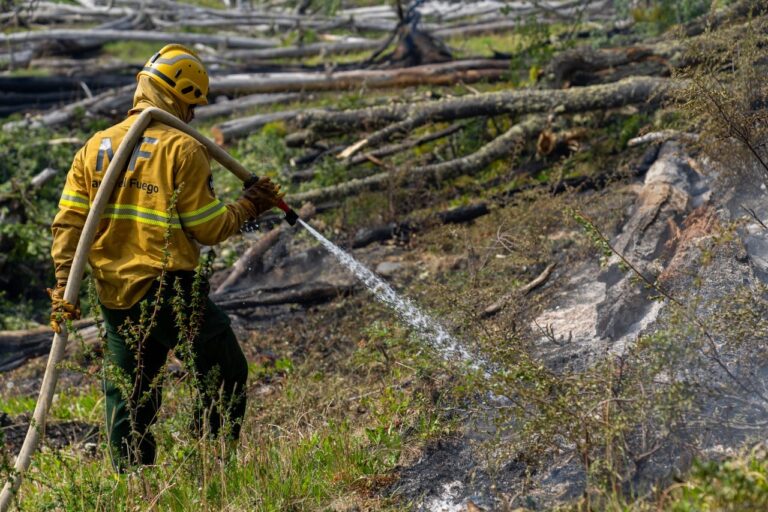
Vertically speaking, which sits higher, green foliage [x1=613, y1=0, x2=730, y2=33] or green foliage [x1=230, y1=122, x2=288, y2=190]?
green foliage [x1=613, y1=0, x2=730, y2=33]

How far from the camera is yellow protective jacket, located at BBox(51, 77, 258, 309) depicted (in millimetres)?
4039

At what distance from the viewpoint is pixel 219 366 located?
4289 millimetres

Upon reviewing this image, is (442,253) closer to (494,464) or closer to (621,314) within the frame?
(621,314)

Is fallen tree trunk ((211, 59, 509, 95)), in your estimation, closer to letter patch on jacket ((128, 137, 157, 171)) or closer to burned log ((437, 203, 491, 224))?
burned log ((437, 203, 491, 224))

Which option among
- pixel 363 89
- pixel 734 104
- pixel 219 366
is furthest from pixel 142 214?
pixel 363 89

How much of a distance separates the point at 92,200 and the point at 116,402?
3.20 feet

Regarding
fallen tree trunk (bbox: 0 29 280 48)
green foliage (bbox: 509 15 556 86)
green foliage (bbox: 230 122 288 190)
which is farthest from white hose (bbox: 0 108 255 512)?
fallen tree trunk (bbox: 0 29 280 48)

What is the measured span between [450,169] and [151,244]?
4401 millimetres

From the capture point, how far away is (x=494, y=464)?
3701 mm

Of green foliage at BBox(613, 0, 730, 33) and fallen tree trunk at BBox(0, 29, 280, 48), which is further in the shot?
fallen tree trunk at BBox(0, 29, 280, 48)

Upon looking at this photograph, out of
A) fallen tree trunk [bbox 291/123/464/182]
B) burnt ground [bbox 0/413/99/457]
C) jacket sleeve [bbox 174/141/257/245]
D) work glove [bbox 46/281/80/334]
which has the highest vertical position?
jacket sleeve [bbox 174/141/257/245]

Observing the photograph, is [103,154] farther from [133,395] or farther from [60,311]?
[133,395]

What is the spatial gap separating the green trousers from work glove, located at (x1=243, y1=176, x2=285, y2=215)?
1.72 ft

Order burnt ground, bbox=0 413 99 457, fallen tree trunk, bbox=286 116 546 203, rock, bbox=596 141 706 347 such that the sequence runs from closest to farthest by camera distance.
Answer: rock, bbox=596 141 706 347
burnt ground, bbox=0 413 99 457
fallen tree trunk, bbox=286 116 546 203
